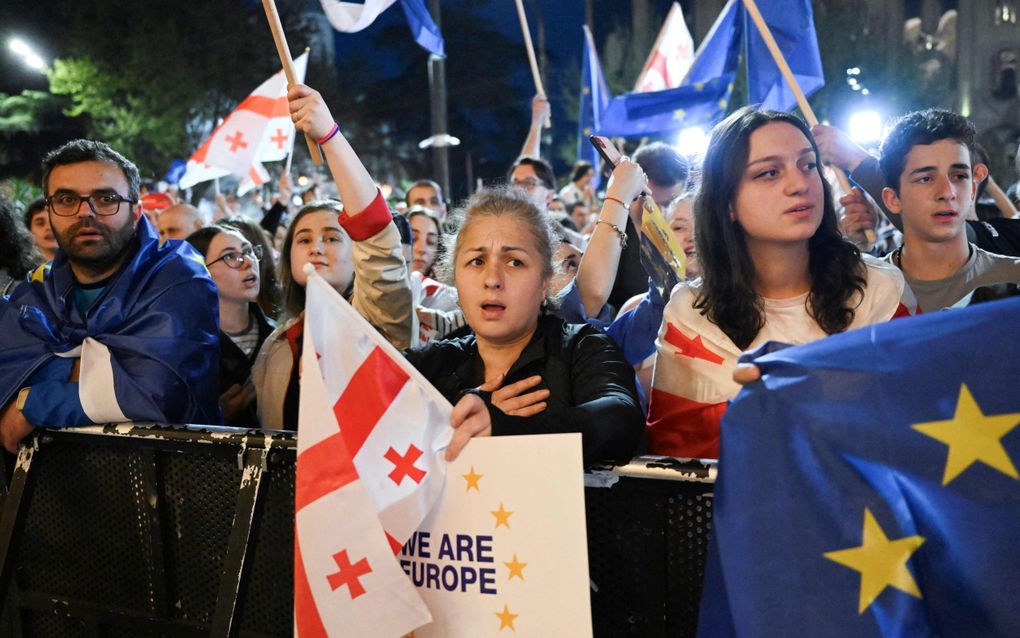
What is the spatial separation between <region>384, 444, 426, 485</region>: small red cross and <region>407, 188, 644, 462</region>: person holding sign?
0.25m

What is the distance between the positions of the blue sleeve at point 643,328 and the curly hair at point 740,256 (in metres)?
0.48

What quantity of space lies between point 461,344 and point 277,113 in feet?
20.3

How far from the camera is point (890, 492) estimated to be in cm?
201

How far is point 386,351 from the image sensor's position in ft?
7.97

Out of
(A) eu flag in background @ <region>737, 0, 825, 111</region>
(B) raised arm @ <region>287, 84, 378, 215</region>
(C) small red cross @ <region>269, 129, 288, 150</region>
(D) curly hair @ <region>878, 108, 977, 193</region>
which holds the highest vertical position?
(C) small red cross @ <region>269, 129, 288, 150</region>

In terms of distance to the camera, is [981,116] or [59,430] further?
[981,116]

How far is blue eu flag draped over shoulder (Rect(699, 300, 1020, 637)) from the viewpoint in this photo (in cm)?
198

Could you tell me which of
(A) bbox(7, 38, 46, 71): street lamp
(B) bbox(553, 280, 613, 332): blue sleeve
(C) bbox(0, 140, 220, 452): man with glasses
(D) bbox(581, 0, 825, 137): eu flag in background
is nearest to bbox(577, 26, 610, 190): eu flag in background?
(D) bbox(581, 0, 825, 137): eu flag in background

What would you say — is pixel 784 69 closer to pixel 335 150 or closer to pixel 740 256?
pixel 740 256

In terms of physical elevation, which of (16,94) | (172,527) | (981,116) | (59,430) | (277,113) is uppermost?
(981,116)

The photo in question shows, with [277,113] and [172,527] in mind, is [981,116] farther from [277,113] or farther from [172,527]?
[172,527]

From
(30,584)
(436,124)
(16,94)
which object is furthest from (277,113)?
(16,94)

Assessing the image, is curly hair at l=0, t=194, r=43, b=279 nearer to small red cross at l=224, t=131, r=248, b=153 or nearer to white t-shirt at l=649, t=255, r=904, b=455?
small red cross at l=224, t=131, r=248, b=153

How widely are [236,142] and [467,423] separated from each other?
22.4ft
